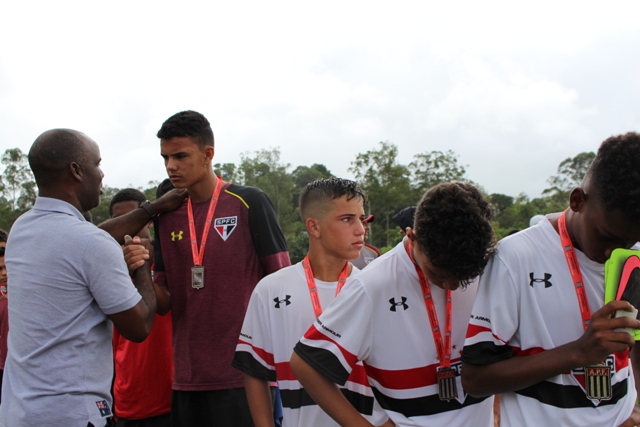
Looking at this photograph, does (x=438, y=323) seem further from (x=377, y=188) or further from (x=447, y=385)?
(x=377, y=188)

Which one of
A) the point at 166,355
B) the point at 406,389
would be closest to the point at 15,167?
the point at 166,355

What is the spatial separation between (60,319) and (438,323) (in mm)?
1777

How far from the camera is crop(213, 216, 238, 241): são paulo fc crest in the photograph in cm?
384

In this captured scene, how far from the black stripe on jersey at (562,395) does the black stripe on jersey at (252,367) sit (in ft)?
4.46

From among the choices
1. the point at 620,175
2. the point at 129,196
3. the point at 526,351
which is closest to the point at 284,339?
the point at 526,351

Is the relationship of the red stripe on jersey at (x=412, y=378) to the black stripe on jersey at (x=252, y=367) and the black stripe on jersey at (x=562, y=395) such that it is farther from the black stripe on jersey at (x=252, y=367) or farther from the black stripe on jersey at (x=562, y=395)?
the black stripe on jersey at (x=252, y=367)

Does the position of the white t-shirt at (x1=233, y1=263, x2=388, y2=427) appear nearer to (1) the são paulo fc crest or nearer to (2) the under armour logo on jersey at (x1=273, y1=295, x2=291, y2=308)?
(2) the under armour logo on jersey at (x1=273, y1=295, x2=291, y2=308)

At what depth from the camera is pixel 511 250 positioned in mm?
2244

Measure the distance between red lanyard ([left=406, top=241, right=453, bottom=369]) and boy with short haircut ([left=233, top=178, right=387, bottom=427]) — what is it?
0.51 meters

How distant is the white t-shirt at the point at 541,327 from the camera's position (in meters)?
2.12

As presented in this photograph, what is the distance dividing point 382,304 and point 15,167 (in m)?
42.8

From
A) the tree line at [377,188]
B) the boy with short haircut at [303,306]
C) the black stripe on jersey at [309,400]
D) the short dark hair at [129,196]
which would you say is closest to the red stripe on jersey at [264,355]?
the boy with short haircut at [303,306]

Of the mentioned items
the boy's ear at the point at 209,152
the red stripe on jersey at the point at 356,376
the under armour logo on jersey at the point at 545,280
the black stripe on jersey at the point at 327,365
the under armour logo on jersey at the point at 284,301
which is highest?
the boy's ear at the point at 209,152

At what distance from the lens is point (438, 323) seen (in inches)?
99.1
